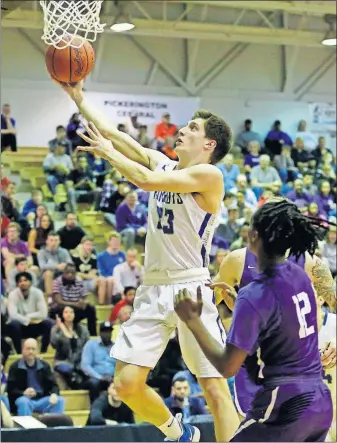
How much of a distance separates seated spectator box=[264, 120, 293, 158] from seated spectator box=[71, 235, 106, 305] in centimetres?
760

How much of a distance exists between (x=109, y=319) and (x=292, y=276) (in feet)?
27.9

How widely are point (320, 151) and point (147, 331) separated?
1549 cm

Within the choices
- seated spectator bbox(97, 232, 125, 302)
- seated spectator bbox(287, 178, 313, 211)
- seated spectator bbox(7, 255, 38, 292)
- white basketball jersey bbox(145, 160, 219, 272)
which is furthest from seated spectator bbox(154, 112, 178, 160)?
white basketball jersey bbox(145, 160, 219, 272)

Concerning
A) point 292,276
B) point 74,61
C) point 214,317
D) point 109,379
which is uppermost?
point 74,61

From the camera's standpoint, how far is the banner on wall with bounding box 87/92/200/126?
19777 mm

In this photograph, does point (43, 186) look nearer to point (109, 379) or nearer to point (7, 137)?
point (7, 137)

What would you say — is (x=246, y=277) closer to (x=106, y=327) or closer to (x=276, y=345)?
(x=276, y=345)

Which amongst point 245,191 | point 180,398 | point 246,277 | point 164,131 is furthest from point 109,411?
point 164,131

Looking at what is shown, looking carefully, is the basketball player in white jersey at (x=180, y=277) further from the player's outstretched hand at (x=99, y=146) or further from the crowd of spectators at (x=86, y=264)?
the crowd of spectators at (x=86, y=264)

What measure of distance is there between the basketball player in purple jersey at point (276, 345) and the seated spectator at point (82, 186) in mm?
12182

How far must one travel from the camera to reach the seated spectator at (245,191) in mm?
16859

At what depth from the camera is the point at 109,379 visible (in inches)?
454

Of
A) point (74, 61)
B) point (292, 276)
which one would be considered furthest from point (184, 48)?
point (292, 276)

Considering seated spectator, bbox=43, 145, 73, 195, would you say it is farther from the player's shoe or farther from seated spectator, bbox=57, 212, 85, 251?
the player's shoe
